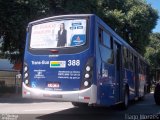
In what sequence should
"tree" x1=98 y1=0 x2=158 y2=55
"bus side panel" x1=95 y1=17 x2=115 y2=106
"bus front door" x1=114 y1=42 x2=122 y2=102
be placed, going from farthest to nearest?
"tree" x1=98 y1=0 x2=158 y2=55 → "bus front door" x1=114 y1=42 x2=122 y2=102 → "bus side panel" x1=95 y1=17 x2=115 y2=106

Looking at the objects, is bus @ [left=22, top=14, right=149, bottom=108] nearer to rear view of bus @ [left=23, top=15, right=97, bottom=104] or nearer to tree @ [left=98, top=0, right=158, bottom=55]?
rear view of bus @ [left=23, top=15, right=97, bottom=104]

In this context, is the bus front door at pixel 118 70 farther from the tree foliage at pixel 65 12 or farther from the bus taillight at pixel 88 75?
the tree foliage at pixel 65 12

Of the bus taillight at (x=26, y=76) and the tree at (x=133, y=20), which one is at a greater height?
the tree at (x=133, y=20)

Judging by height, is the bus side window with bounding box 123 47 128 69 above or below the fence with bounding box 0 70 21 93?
above

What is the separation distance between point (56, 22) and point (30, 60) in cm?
155

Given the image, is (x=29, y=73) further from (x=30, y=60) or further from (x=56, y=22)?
(x=56, y=22)

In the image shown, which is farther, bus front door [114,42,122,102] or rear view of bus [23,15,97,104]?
bus front door [114,42,122,102]

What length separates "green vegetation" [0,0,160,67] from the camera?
1005 inches

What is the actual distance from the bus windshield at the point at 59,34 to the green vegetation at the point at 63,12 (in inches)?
492

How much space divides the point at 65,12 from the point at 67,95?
18.5 metres

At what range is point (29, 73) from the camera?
12820mm

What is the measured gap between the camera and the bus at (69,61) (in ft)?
39.0

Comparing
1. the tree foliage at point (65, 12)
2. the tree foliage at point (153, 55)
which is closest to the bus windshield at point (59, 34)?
the tree foliage at point (65, 12)

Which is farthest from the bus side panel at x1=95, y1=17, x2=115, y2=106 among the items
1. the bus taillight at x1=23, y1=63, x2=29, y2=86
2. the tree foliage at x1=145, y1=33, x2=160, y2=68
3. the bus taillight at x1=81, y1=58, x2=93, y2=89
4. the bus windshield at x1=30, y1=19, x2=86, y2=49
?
the tree foliage at x1=145, y1=33, x2=160, y2=68
